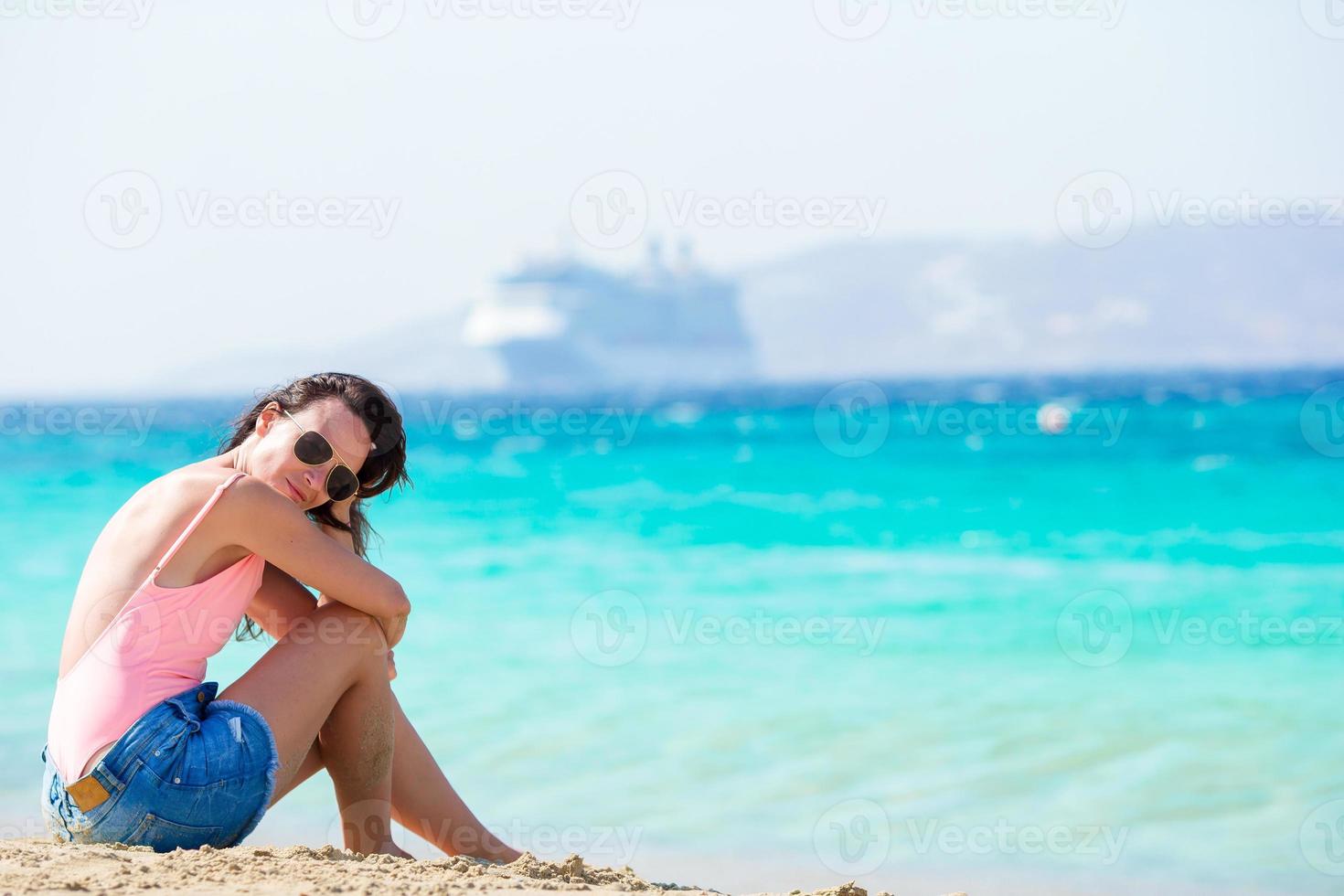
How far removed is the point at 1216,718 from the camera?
4.90m

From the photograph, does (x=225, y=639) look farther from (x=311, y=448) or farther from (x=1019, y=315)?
(x=1019, y=315)

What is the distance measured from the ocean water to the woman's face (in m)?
0.31

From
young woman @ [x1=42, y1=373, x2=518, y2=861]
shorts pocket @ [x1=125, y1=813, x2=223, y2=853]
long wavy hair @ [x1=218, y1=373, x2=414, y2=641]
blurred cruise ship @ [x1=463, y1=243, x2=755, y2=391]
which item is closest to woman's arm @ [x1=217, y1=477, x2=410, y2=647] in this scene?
young woman @ [x1=42, y1=373, x2=518, y2=861]

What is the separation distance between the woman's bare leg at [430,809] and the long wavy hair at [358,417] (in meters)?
0.46

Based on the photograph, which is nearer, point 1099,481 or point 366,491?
point 366,491

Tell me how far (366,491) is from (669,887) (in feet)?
3.68

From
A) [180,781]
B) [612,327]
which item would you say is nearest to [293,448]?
[180,781]

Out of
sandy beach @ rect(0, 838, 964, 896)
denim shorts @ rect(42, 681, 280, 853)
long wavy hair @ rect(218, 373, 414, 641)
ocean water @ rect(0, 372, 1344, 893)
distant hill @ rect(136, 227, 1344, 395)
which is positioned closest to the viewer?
sandy beach @ rect(0, 838, 964, 896)

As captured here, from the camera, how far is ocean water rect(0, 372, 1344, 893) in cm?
376

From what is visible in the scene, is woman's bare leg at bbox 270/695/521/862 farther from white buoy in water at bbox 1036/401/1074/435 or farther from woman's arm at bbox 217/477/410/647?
white buoy in water at bbox 1036/401/1074/435

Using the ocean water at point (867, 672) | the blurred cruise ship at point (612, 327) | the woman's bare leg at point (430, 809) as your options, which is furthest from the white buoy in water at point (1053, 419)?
the blurred cruise ship at point (612, 327)

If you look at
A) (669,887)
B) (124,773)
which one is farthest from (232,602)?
(669,887)

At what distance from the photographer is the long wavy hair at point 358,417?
252 centimetres

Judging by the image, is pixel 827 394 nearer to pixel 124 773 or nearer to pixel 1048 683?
pixel 1048 683
